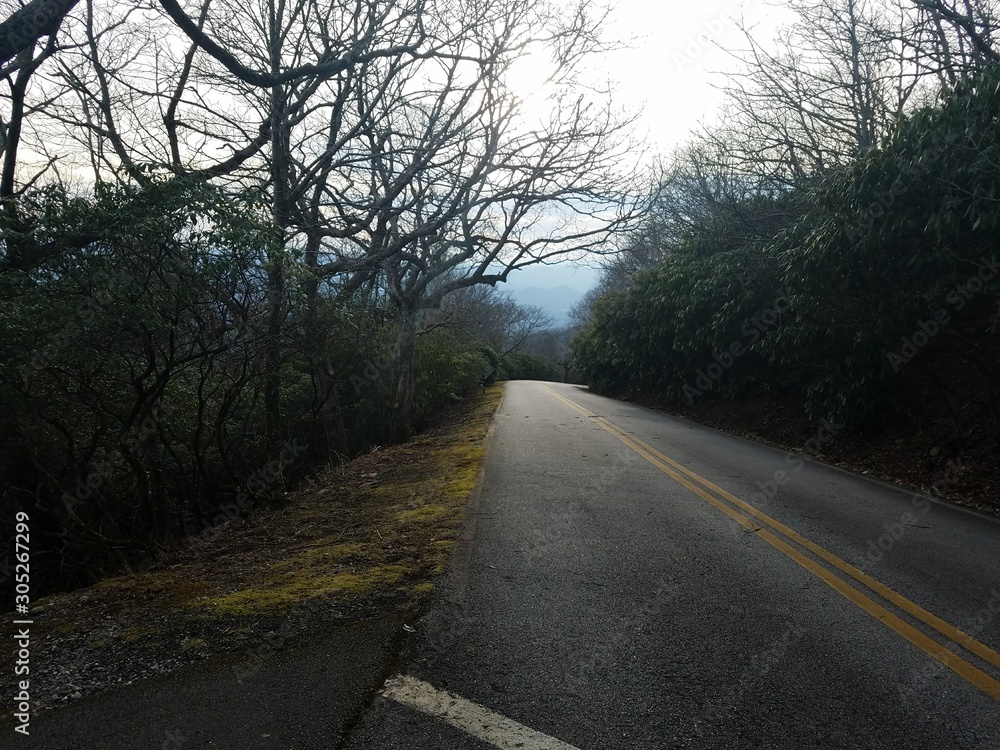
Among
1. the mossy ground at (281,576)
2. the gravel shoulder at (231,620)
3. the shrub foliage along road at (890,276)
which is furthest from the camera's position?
the shrub foliage along road at (890,276)

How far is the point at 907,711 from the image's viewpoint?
10.3 ft

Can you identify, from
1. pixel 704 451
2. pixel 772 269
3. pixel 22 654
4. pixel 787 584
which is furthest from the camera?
pixel 772 269

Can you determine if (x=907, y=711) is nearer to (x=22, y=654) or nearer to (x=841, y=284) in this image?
(x=22, y=654)

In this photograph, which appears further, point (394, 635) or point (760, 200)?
point (760, 200)

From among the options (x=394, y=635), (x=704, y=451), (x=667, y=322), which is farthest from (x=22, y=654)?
(x=667, y=322)

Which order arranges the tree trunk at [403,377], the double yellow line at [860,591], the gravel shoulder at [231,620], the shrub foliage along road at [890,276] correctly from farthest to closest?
the tree trunk at [403,377], the shrub foliage along road at [890,276], the double yellow line at [860,591], the gravel shoulder at [231,620]

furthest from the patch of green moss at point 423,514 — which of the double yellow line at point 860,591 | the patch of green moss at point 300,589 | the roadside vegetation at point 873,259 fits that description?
the roadside vegetation at point 873,259

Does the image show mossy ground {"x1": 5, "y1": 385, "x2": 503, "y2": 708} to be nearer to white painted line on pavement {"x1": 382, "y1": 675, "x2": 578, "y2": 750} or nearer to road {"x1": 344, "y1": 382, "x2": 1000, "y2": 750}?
road {"x1": 344, "y1": 382, "x2": 1000, "y2": 750}

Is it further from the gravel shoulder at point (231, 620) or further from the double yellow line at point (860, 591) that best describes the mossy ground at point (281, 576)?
the double yellow line at point (860, 591)

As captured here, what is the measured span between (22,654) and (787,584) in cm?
479

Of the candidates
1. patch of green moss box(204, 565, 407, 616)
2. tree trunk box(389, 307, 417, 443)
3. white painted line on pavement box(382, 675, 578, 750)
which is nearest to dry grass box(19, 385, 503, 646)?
patch of green moss box(204, 565, 407, 616)

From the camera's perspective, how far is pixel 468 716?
3.05m

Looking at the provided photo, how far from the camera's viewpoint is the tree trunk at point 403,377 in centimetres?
1986

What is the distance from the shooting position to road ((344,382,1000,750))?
3020 millimetres
